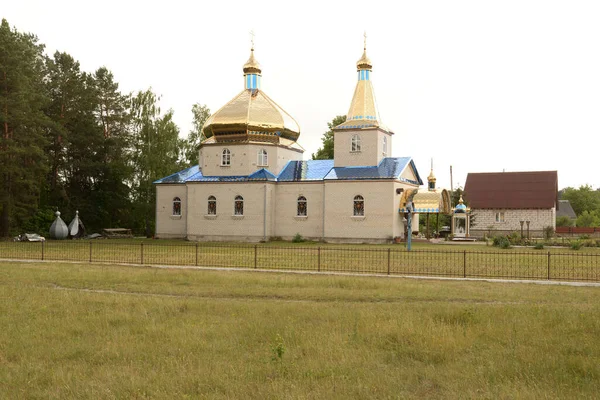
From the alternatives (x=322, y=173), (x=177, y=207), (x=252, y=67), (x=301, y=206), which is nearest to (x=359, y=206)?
(x=322, y=173)

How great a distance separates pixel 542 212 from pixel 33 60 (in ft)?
119

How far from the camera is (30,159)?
33094 mm

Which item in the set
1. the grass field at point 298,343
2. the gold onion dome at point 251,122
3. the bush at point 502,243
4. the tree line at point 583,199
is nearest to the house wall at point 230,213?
the gold onion dome at point 251,122

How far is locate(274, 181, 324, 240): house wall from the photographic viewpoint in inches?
1305

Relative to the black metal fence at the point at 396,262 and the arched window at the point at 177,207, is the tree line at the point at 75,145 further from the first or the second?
the black metal fence at the point at 396,262

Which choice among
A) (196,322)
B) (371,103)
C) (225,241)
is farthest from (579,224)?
(196,322)

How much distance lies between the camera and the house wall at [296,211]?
33156 mm

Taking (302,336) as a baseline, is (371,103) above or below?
above

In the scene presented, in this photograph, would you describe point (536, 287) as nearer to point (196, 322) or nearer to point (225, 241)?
point (196, 322)

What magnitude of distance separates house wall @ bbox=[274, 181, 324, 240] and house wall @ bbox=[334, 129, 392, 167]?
1.93m

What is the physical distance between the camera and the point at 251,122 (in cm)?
3403

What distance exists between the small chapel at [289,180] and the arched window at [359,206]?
0.17 feet

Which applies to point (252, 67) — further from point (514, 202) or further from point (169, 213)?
point (514, 202)

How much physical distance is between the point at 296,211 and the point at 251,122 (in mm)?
5675
